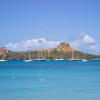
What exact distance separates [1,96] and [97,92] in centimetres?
1006

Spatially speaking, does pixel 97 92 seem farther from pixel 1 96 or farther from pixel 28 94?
pixel 1 96

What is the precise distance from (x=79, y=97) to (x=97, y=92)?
17.0 ft

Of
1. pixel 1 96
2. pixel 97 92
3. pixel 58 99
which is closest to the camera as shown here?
pixel 58 99

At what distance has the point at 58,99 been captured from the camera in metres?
36.7

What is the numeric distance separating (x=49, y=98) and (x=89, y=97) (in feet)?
12.0

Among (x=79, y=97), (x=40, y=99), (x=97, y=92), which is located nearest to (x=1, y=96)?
(x=40, y=99)

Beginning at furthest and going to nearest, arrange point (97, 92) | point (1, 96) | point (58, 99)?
point (97, 92), point (1, 96), point (58, 99)

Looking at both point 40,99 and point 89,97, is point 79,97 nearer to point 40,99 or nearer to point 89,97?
point 89,97

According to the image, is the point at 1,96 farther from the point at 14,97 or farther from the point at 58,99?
the point at 58,99

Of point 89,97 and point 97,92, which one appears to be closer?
point 89,97

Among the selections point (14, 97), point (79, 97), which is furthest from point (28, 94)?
point (79, 97)

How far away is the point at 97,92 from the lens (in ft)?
140

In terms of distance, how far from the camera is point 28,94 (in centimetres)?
4069

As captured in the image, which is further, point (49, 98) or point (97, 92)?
point (97, 92)
